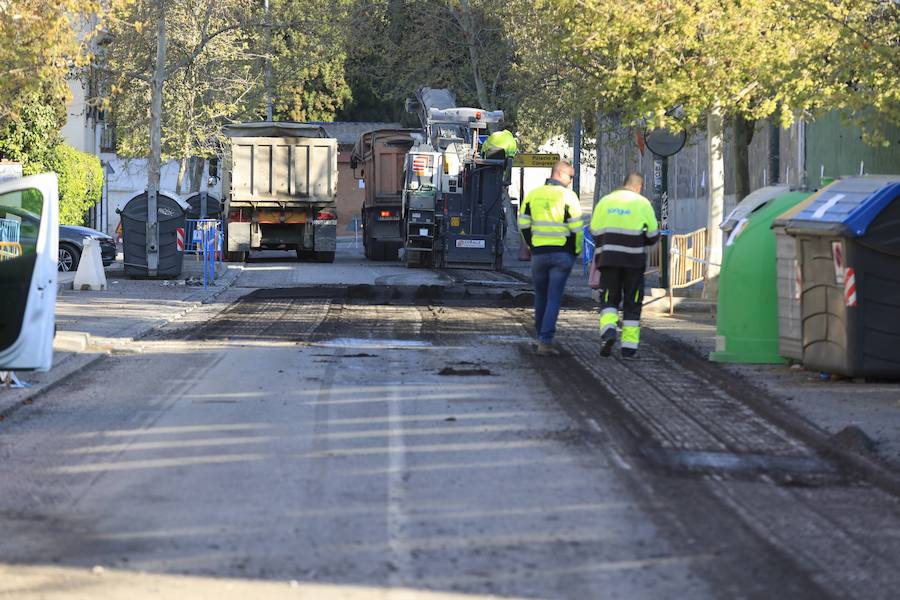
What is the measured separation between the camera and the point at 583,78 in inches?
1328

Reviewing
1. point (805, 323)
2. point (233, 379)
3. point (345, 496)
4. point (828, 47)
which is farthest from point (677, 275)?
point (345, 496)

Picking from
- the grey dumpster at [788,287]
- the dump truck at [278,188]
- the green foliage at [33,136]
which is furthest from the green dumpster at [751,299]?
the green foliage at [33,136]

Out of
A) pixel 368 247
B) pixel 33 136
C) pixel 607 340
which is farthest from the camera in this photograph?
pixel 368 247

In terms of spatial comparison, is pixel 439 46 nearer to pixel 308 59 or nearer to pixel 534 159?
pixel 308 59

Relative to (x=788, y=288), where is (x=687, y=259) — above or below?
above

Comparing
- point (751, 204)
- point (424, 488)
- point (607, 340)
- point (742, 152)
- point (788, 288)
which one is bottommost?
point (424, 488)

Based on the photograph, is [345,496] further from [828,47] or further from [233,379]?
[828,47]

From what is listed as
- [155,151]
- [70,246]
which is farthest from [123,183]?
[155,151]

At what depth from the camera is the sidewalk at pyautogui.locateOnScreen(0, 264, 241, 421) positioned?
12.1 metres

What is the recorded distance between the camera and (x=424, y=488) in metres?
7.57

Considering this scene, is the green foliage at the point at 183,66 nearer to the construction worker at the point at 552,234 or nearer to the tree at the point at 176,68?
the tree at the point at 176,68

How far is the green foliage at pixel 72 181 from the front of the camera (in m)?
38.9

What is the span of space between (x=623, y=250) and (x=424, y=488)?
668 cm

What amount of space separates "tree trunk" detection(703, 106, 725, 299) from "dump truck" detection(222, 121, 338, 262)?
15575 mm
